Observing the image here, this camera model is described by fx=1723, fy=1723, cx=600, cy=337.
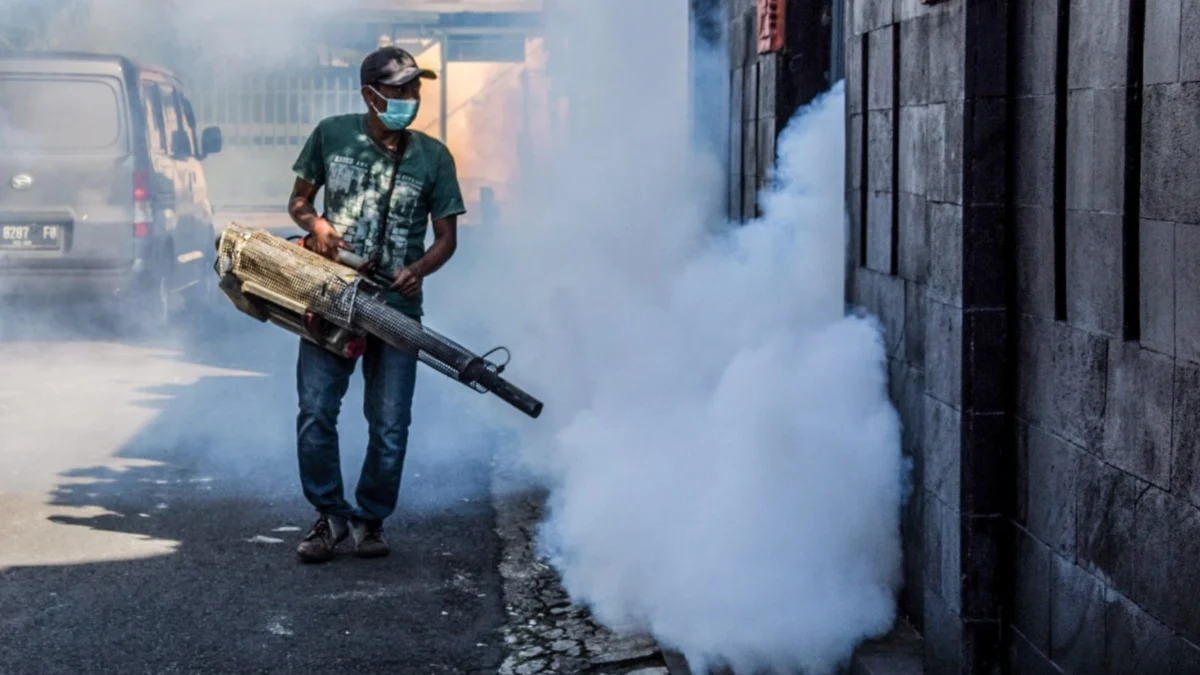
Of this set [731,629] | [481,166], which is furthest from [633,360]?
[481,166]

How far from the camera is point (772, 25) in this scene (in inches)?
263

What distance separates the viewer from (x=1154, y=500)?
3053mm

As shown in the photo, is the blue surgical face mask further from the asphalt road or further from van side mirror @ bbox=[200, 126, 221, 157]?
van side mirror @ bbox=[200, 126, 221, 157]

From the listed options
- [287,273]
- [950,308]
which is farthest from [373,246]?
[950,308]

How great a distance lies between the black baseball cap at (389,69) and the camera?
571 centimetres

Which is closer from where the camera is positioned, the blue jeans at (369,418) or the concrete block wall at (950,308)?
the concrete block wall at (950,308)

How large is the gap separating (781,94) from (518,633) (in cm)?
270

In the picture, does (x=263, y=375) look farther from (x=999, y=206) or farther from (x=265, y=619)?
(x=999, y=206)

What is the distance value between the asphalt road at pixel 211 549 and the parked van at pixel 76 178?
2415mm

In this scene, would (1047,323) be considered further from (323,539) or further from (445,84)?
(445,84)

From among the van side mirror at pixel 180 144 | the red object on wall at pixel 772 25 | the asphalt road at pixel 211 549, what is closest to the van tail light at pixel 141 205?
the van side mirror at pixel 180 144

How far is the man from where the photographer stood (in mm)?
5738

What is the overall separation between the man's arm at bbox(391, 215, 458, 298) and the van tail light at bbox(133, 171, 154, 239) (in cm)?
700

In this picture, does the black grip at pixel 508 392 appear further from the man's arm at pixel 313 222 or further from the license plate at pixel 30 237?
the license plate at pixel 30 237
